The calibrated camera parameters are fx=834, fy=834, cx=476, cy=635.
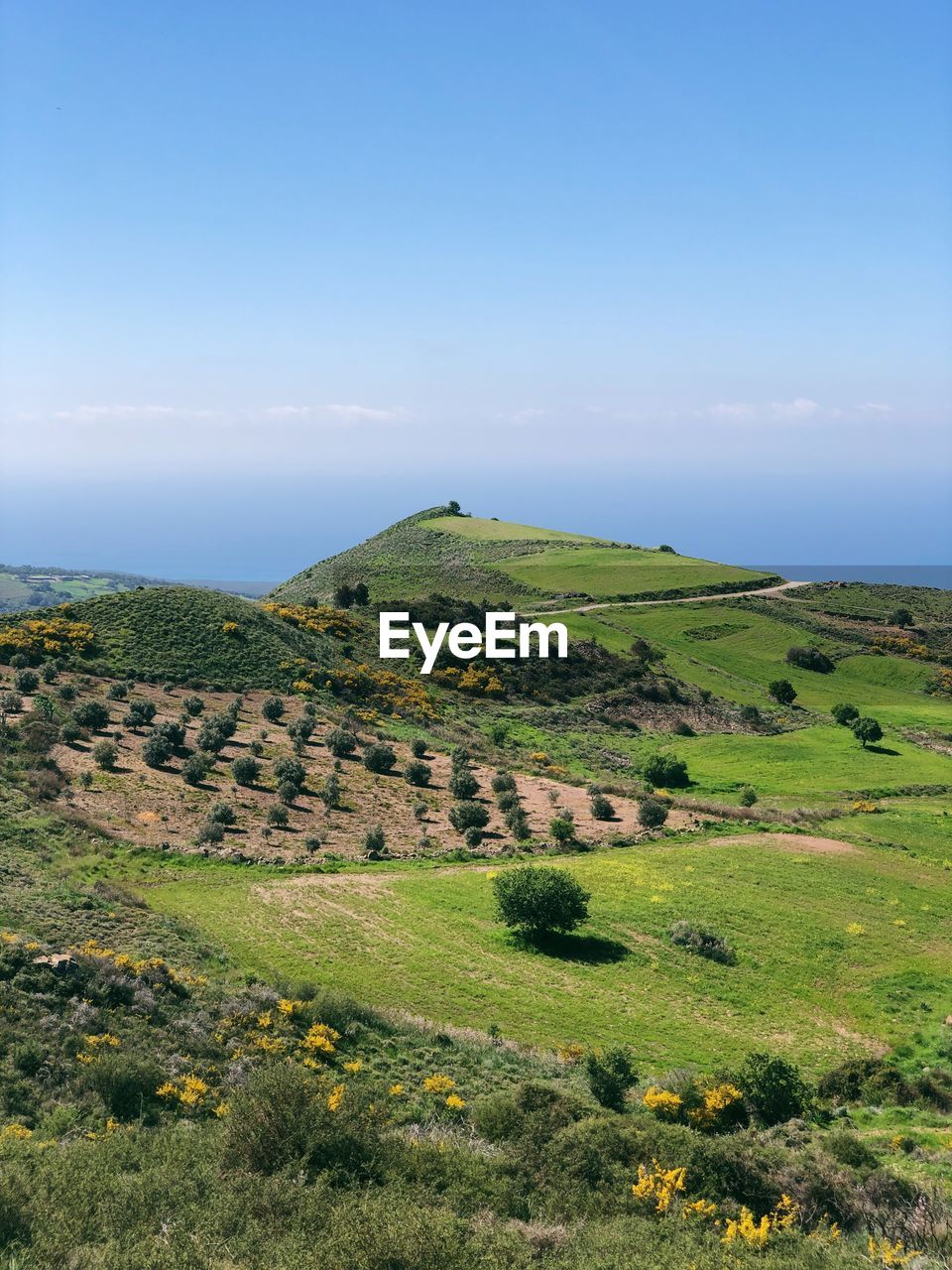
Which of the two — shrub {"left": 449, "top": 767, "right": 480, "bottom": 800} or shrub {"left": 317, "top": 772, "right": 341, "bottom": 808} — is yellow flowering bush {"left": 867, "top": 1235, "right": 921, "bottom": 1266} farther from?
shrub {"left": 449, "top": 767, "right": 480, "bottom": 800}

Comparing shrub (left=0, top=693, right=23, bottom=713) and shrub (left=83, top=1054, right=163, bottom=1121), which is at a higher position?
shrub (left=0, top=693, right=23, bottom=713)

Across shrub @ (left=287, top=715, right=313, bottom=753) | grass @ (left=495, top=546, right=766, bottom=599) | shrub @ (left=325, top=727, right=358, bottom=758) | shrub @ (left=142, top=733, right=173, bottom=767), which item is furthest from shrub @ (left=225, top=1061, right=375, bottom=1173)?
grass @ (left=495, top=546, right=766, bottom=599)

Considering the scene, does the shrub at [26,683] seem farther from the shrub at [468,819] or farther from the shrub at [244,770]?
the shrub at [468,819]

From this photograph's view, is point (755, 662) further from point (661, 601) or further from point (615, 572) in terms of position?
point (615, 572)

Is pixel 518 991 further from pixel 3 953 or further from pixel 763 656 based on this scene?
pixel 763 656

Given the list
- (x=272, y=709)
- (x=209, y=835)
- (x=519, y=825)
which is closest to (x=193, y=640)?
(x=272, y=709)

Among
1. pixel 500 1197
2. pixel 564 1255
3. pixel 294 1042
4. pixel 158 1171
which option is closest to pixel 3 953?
pixel 294 1042
